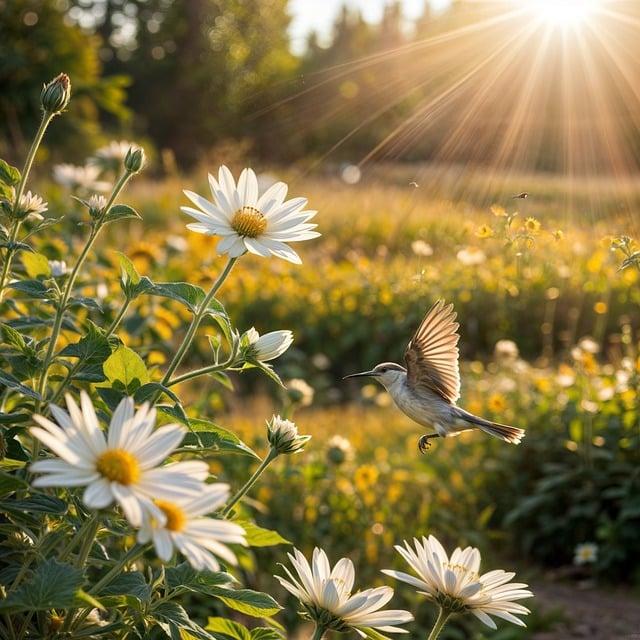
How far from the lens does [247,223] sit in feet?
4.43

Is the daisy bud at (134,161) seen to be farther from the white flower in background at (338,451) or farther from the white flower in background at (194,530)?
the white flower in background at (338,451)

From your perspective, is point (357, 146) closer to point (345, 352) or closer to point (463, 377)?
point (345, 352)

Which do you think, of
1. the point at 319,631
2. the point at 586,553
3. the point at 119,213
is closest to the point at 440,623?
the point at 319,631

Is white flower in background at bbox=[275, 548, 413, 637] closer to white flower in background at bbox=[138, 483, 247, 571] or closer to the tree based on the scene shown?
white flower in background at bbox=[138, 483, 247, 571]

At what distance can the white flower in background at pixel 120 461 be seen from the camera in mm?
873

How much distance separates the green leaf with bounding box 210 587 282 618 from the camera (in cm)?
129

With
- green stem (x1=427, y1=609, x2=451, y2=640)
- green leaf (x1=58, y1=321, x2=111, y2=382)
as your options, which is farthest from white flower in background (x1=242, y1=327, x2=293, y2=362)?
green stem (x1=427, y1=609, x2=451, y2=640)

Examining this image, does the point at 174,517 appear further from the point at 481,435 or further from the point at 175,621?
the point at 481,435

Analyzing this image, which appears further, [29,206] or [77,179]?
[77,179]

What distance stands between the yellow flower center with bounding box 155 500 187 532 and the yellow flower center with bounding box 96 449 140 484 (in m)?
0.05

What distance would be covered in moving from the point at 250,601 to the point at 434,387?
16.7 inches

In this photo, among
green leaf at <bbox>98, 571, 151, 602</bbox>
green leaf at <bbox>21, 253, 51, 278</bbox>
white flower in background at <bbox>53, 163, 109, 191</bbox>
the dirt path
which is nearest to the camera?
green leaf at <bbox>98, 571, 151, 602</bbox>

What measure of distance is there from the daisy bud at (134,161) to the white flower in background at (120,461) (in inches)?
22.1

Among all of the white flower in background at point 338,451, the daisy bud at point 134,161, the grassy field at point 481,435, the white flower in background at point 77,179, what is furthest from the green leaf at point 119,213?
the white flower in background at point 77,179
